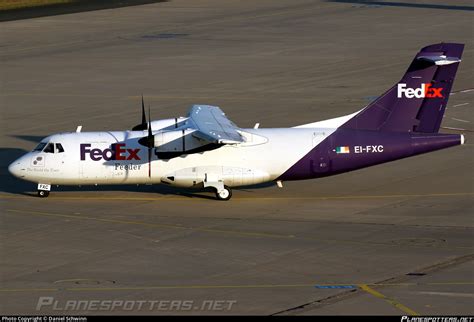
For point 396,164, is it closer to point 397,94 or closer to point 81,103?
point 397,94

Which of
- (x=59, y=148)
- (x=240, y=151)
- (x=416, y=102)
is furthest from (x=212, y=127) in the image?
(x=416, y=102)

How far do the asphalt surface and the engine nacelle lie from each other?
92 cm

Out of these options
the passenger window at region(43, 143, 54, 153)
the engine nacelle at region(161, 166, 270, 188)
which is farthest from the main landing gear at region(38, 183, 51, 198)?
the engine nacelle at region(161, 166, 270, 188)

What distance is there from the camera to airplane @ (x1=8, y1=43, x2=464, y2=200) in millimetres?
42500

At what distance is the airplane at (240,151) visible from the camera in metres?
42.5

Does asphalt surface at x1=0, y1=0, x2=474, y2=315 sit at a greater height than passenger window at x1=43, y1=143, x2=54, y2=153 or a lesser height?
lesser

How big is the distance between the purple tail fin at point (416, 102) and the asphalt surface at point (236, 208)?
8.66ft

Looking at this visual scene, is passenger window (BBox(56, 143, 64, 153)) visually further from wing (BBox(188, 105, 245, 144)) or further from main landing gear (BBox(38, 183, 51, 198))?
wing (BBox(188, 105, 245, 144))

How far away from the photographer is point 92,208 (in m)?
42.5

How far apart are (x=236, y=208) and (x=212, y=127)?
10.5ft

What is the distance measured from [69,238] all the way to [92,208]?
14.4 ft

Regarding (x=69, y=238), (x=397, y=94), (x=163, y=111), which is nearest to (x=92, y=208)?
(x=69, y=238)

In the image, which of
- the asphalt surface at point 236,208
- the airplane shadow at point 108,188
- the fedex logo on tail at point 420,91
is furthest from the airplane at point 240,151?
the airplane shadow at point 108,188

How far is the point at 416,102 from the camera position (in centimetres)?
4369
